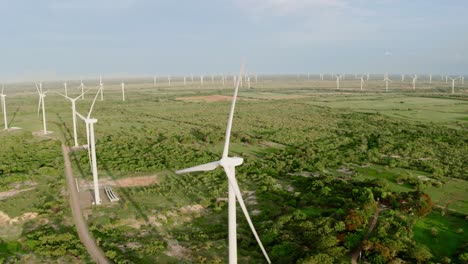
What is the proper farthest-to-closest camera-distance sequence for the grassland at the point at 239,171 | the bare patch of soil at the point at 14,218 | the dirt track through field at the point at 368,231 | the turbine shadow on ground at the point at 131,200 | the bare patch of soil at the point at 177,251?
the turbine shadow on ground at the point at 131,200 < the bare patch of soil at the point at 14,218 < the grassland at the point at 239,171 < the bare patch of soil at the point at 177,251 < the dirt track through field at the point at 368,231

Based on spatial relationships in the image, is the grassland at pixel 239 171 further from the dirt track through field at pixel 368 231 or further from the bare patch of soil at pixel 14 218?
the dirt track through field at pixel 368 231

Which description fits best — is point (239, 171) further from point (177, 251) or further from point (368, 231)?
point (368, 231)

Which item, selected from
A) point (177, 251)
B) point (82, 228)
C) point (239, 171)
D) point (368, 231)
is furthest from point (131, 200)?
point (368, 231)

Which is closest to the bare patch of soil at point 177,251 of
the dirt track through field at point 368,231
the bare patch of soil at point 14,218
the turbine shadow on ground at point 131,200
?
the turbine shadow on ground at point 131,200

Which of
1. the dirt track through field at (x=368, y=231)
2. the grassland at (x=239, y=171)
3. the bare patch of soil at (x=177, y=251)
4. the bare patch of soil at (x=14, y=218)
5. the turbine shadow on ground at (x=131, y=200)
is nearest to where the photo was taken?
the dirt track through field at (x=368, y=231)

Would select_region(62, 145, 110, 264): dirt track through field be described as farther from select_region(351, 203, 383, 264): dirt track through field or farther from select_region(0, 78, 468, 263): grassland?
select_region(351, 203, 383, 264): dirt track through field

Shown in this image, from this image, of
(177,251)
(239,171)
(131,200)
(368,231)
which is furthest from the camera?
(239,171)

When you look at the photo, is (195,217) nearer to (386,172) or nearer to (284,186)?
(284,186)

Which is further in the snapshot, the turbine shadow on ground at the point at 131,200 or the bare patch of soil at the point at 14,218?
the turbine shadow on ground at the point at 131,200

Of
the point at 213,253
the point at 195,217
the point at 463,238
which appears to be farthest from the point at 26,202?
the point at 463,238
